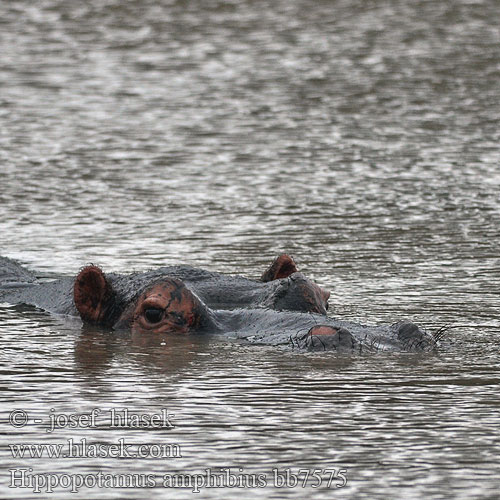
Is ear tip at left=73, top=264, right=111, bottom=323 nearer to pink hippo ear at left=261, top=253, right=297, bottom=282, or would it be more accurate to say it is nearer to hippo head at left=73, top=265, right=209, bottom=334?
hippo head at left=73, top=265, right=209, bottom=334

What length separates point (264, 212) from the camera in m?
13.3

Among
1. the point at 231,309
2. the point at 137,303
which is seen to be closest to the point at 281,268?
the point at 231,309

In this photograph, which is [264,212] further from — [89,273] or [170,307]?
[170,307]

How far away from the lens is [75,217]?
13062mm

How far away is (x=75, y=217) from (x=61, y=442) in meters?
6.71

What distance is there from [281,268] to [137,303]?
3.35 feet

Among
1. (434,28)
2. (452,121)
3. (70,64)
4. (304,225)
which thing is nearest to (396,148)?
(452,121)

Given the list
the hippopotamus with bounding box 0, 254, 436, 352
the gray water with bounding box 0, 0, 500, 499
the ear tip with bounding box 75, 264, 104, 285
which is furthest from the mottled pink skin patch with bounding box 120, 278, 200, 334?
the ear tip with bounding box 75, 264, 104, 285

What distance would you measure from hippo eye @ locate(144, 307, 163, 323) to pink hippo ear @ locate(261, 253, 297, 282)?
999 mm

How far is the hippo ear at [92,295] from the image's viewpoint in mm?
8805

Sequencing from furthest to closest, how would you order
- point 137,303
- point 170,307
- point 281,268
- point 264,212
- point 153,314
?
point 264,212, point 281,268, point 137,303, point 153,314, point 170,307

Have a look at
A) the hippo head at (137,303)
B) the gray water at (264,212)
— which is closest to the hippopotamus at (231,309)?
the hippo head at (137,303)

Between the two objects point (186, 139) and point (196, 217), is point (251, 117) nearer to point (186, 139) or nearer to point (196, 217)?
point (186, 139)

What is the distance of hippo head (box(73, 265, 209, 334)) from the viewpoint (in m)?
8.44
